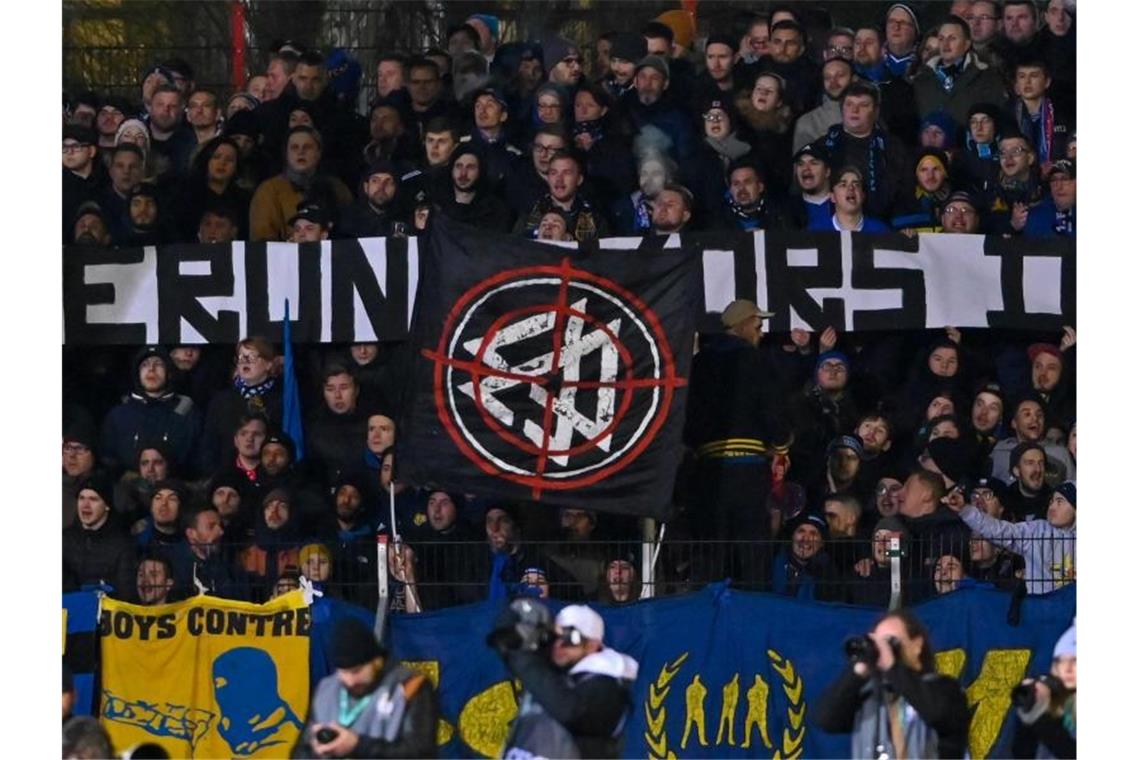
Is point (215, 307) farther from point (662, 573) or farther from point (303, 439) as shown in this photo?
point (662, 573)

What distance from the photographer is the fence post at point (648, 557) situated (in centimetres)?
1542

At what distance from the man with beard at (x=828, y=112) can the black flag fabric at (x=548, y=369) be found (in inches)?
64.6

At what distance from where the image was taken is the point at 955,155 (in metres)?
16.8

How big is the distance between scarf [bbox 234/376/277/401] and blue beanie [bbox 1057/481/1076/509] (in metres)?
4.41

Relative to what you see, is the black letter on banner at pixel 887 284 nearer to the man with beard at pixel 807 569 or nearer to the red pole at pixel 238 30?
the man with beard at pixel 807 569

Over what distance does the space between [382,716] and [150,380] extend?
3942mm

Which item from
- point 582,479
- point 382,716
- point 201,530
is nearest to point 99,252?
point 201,530

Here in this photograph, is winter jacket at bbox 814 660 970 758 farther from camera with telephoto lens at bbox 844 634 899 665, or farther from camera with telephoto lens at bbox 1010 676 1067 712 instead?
camera with telephoto lens at bbox 1010 676 1067 712

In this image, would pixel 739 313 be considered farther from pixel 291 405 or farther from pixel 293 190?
pixel 293 190

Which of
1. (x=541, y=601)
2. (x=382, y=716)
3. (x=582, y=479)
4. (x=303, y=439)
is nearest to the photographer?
(x=382, y=716)

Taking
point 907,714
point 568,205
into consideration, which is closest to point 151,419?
point 568,205

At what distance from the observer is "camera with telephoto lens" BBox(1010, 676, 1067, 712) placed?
1302 cm

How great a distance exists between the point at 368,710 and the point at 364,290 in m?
4.00

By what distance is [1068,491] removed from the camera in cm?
1552
